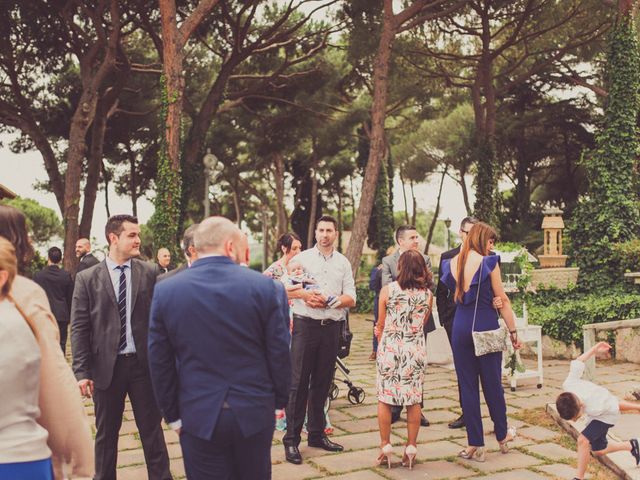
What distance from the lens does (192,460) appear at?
9.73ft

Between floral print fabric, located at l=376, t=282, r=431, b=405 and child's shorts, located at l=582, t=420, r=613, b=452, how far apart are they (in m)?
1.14

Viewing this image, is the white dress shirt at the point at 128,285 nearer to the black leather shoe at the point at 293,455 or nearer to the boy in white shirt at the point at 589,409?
the black leather shoe at the point at 293,455

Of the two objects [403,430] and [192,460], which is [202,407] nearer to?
[192,460]

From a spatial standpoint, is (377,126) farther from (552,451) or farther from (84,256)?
(552,451)

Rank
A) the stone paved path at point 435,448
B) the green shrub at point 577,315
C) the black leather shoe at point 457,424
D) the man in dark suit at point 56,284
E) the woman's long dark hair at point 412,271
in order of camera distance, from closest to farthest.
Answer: the stone paved path at point 435,448
the woman's long dark hair at point 412,271
the black leather shoe at point 457,424
the man in dark suit at point 56,284
the green shrub at point 577,315

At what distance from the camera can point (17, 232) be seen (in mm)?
2701

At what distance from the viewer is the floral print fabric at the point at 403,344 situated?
5.26 m

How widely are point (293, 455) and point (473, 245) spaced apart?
Result: 2021 millimetres

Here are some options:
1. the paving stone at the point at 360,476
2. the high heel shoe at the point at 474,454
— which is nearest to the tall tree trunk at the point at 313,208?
the high heel shoe at the point at 474,454

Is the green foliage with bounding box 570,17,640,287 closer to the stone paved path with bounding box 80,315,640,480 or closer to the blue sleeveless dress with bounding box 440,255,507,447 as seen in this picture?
the stone paved path with bounding box 80,315,640,480

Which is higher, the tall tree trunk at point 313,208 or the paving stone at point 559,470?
the tall tree trunk at point 313,208

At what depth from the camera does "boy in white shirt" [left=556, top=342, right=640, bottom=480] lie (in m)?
4.62

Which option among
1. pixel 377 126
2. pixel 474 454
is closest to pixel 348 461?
pixel 474 454

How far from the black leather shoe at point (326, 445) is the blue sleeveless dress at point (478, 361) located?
100 centimetres
